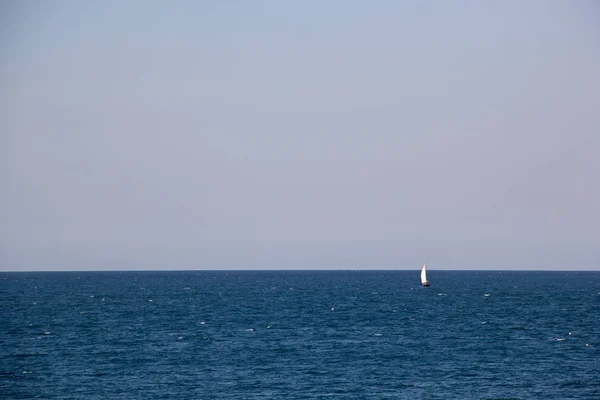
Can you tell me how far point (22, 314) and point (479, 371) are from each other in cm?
9521

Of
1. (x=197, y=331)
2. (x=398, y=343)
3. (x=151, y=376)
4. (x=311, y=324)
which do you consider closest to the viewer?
(x=151, y=376)

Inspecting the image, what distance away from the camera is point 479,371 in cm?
7844

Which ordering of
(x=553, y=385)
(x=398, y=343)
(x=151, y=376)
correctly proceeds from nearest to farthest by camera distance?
(x=553, y=385) < (x=151, y=376) < (x=398, y=343)

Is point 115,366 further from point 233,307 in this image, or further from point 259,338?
point 233,307

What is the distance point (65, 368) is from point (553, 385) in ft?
171

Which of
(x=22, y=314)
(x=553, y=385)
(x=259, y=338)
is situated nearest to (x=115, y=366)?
(x=259, y=338)

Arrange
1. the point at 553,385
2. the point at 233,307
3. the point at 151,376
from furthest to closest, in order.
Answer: the point at 233,307 < the point at 151,376 < the point at 553,385

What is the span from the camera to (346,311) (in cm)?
14550

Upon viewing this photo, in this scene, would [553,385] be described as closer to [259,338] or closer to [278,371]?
[278,371]

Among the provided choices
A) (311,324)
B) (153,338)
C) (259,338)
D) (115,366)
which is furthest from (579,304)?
(115,366)

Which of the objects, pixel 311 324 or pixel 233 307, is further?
pixel 233 307

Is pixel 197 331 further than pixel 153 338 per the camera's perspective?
Yes

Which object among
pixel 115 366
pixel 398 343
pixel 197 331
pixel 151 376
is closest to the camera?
pixel 151 376

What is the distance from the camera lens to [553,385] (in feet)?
234
